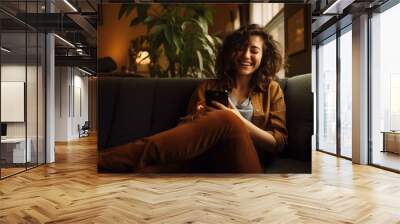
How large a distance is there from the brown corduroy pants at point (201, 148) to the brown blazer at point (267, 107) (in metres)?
0.26

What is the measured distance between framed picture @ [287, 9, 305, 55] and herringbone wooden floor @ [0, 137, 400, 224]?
6.89 ft

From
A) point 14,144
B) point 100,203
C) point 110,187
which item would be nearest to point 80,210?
point 100,203

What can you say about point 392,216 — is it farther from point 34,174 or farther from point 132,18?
point 34,174

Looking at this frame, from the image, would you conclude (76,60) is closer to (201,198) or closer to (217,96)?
(217,96)

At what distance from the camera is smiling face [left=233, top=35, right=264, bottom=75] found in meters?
6.62

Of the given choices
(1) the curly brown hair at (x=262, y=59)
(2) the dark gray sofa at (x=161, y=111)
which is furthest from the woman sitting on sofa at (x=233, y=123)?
(2) the dark gray sofa at (x=161, y=111)

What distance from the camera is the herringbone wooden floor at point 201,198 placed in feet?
13.4

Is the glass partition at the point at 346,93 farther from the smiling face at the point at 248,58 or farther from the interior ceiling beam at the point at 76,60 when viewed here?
the interior ceiling beam at the point at 76,60

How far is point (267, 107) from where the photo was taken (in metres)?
6.58

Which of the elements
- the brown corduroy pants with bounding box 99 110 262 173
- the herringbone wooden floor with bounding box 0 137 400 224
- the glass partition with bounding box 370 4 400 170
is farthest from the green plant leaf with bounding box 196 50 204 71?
the glass partition with bounding box 370 4 400 170

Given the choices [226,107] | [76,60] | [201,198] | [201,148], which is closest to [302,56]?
[226,107]

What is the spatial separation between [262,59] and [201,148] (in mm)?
1740

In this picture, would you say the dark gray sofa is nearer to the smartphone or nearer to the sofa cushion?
the sofa cushion

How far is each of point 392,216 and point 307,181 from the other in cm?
223
